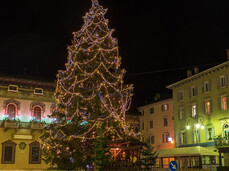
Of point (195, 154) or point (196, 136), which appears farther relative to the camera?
point (196, 136)

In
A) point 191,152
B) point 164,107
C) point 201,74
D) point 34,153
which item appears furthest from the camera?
point 164,107

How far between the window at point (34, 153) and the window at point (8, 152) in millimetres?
2203

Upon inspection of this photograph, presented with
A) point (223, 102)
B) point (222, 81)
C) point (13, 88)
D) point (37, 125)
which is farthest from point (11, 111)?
point (222, 81)

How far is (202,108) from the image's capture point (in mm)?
45906

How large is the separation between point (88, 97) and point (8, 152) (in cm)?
2109

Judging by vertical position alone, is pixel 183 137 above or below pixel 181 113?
below

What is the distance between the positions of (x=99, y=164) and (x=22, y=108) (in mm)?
26336

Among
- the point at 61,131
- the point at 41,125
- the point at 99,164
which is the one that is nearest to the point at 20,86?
the point at 41,125

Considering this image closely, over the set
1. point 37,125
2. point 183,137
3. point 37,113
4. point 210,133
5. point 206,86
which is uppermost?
point 206,86

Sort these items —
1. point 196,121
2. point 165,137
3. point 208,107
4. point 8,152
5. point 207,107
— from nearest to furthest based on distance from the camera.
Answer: point 8,152, point 208,107, point 207,107, point 196,121, point 165,137

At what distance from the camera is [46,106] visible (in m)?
47.0

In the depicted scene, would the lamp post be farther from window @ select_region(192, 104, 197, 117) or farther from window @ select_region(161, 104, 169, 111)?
window @ select_region(161, 104, 169, 111)

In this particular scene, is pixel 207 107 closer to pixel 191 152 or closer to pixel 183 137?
pixel 183 137

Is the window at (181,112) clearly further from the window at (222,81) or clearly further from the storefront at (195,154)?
the storefront at (195,154)
